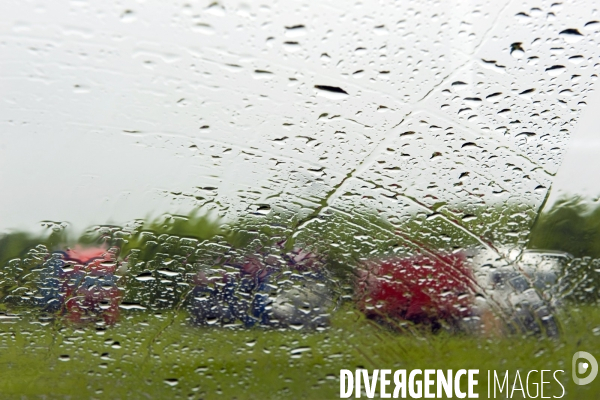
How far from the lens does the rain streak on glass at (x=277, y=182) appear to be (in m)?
2.41

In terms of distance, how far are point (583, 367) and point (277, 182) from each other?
2017 millimetres

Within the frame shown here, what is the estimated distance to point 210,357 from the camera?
2.77m

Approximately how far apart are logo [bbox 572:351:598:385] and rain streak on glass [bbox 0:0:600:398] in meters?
0.24

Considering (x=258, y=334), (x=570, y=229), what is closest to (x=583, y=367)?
(x=570, y=229)

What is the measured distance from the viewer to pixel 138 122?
8.34 feet

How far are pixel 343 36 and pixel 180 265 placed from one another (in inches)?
55.9

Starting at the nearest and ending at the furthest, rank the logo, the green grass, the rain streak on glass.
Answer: the rain streak on glass < the green grass < the logo

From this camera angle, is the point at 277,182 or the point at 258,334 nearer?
the point at 277,182

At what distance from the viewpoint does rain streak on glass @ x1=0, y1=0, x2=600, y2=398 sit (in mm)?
2414

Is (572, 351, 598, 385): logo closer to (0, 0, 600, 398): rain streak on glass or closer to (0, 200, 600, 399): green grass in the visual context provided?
(0, 200, 600, 399): green grass

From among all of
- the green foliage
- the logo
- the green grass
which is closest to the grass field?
the green grass

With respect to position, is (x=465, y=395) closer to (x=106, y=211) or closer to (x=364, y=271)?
(x=364, y=271)

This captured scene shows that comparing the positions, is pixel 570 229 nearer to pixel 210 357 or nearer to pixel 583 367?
pixel 583 367

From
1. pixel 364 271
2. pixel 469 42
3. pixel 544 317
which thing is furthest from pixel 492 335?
pixel 469 42
